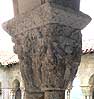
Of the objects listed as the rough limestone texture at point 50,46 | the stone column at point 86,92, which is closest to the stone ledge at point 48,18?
the rough limestone texture at point 50,46

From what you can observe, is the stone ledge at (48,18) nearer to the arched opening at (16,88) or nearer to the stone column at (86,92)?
the stone column at (86,92)

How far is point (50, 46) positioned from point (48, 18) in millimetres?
196

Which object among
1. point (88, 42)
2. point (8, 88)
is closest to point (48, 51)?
point (88, 42)

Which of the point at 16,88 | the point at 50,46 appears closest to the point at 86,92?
the point at 16,88

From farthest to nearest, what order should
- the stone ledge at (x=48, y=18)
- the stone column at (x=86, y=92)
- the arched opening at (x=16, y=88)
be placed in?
the arched opening at (x=16, y=88)
the stone column at (x=86, y=92)
the stone ledge at (x=48, y=18)

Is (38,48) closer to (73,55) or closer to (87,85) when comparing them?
(73,55)

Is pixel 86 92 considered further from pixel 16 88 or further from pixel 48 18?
pixel 48 18

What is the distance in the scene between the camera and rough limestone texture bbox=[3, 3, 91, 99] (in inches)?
84.9

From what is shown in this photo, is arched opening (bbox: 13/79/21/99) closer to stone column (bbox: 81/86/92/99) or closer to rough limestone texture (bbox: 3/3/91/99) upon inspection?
stone column (bbox: 81/86/92/99)

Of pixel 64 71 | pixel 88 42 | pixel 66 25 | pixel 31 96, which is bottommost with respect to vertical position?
pixel 31 96

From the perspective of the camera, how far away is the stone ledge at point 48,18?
2.13 metres

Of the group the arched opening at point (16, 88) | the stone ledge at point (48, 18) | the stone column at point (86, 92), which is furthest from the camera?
the arched opening at point (16, 88)

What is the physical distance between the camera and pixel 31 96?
94.4 inches

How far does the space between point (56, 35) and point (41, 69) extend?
0.26m
